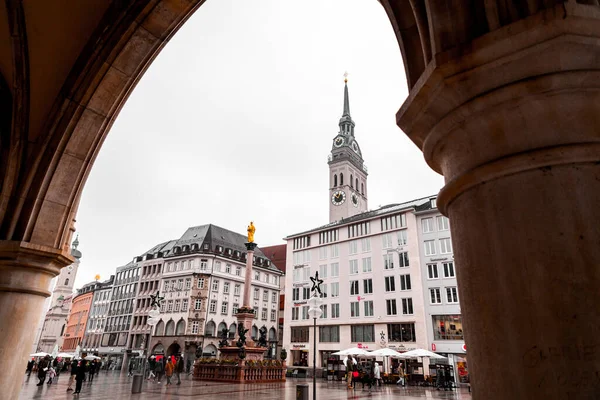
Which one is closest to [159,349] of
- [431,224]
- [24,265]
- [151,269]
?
[151,269]

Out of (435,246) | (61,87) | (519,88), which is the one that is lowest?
(519,88)

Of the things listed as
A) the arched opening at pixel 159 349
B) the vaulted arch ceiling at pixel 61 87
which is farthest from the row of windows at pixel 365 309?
the vaulted arch ceiling at pixel 61 87

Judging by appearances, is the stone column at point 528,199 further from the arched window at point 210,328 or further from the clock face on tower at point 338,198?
the clock face on tower at point 338,198

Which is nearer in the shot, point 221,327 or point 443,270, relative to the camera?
point 443,270

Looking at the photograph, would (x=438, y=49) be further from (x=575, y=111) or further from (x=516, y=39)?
(x=575, y=111)

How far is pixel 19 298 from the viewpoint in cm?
442

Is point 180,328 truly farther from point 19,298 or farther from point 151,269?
point 19,298

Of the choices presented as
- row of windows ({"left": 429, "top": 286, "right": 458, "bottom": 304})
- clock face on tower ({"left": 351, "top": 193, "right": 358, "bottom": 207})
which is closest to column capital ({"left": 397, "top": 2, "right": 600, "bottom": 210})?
row of windows ({"left": 429, "top": 286, "right": 458, "bottom": 304})

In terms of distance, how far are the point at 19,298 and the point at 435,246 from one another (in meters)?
33.8

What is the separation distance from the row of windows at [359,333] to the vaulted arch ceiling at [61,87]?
1298 inches

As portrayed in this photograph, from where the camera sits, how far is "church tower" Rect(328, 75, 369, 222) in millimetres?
71688

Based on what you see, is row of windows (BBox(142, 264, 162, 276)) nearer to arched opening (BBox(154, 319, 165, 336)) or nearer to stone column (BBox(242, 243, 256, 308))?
arched opening (BBox(154, 319, 165, 336))

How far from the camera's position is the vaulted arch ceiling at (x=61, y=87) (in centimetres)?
473

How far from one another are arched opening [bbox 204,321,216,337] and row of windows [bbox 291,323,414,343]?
1180cm
